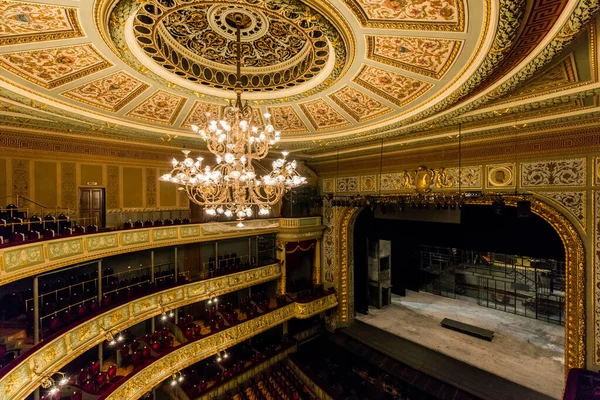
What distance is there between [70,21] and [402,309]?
1556cm

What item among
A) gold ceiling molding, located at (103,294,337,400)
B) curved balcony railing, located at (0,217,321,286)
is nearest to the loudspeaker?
curved balcony railing, located at (0,217,321,286)

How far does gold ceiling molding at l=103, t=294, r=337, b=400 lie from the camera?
7.24 metres

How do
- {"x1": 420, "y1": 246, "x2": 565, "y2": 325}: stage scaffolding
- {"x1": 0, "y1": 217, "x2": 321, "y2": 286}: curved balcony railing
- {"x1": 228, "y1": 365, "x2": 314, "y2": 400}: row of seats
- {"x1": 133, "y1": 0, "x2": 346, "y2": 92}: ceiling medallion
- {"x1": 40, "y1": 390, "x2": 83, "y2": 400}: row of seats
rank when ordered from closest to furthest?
{"x1": 133, "y1": 0, "x2": 346, "y2": 92}: ceiling medallion < {"x1": 0, "y1": 217, "x2": 321, "y2": 286}: curved balcony railing < {"x1": 40, "y1": 390, "x2": 83, "y2": 400}: row of seats < {"x1": 228, "y1": 365, "x2": 314, "y2": 400}: row of seats < {"x1": 420, "y1": 246, "x2": 565, "y2": 325}: stage scaffolding

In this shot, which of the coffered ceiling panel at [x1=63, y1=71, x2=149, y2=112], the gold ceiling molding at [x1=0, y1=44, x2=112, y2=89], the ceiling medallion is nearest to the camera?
the ceiling medallion

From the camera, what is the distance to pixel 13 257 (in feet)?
17.6

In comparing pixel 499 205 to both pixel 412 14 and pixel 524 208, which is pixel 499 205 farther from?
pixel 412 14

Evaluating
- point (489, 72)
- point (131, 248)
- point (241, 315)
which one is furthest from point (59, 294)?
point (489, 72)

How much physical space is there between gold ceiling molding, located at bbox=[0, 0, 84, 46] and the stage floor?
42.6 feet

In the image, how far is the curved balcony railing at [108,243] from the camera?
5.49 metres

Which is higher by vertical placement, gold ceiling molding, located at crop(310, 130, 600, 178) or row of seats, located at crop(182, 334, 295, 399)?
gold ceiling molding, located at crop(310, 130, 600, 178)

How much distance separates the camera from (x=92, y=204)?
29.1 feet

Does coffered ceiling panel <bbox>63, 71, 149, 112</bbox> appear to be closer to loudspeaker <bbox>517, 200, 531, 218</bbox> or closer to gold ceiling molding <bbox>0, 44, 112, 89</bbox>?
gold ceiling molding <bbox>0, 44, 112, 89</bbox>

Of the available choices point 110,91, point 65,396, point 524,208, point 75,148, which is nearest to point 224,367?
point 65,396

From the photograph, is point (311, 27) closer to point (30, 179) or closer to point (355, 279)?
point (30, 179)
